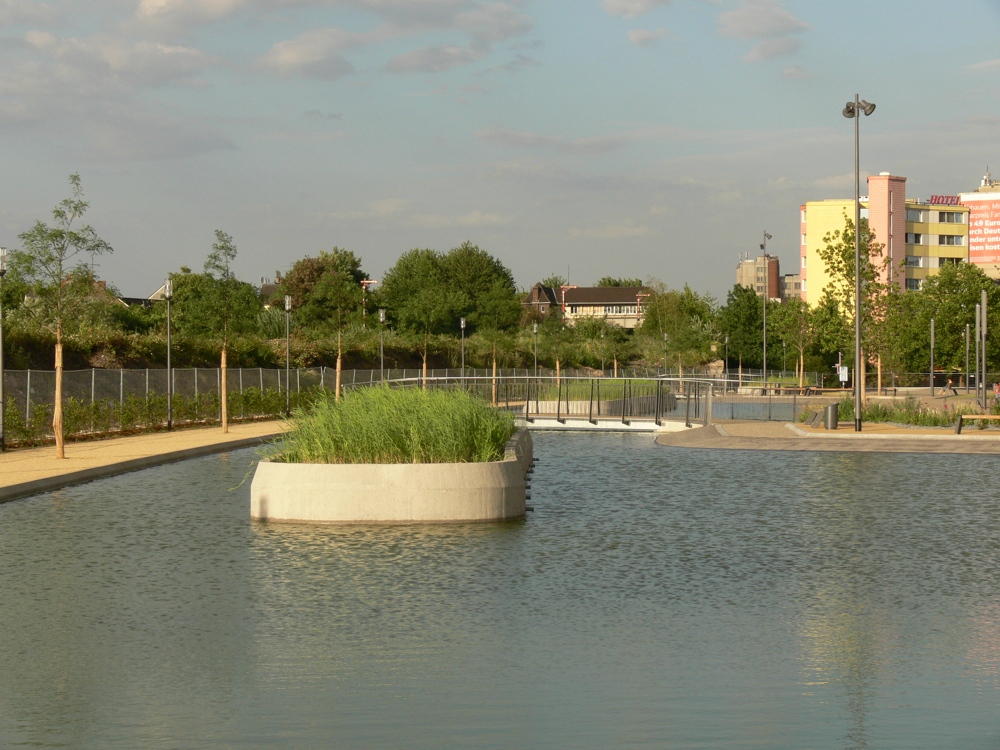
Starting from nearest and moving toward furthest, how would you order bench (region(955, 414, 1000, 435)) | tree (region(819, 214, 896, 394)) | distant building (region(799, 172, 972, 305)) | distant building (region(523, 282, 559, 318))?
bench (region(955, 414, 1000, 435)) → tree (region(819, 214, 896, 394)) → distant building (region(799, 172, 972, 305)) → distant building (region(523, 282, 559, 318))

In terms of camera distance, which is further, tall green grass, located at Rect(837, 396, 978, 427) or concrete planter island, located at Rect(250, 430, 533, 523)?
tall green grass, located at Rect(837, 396, 978, 427)

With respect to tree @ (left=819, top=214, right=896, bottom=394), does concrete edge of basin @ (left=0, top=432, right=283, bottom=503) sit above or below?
below

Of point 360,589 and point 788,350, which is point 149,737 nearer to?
point 360,589

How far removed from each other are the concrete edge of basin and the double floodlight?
59.1 feet

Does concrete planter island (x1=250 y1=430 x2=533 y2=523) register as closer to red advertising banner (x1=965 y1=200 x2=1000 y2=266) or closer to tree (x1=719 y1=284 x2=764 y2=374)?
tree (x1=719 y1=284 x2=764 y2=374)

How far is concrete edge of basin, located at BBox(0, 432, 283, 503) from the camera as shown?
18.2 m

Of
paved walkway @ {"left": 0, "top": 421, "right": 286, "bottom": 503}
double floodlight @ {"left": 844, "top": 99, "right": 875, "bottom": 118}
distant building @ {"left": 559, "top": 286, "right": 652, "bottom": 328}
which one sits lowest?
paved walkway @ {"left": 0, "top": 421, "right": 286, "bottom": 503}

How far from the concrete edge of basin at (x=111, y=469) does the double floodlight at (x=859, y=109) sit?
18022 mm

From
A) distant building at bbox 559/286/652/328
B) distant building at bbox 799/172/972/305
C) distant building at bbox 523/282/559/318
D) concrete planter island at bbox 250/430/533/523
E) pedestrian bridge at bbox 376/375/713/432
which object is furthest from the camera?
distant building at bbox 559/286/652/328

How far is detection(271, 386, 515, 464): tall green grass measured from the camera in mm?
15914

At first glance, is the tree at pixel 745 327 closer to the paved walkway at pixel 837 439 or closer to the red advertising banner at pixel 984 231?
the red advertising banner at pixel 984 231

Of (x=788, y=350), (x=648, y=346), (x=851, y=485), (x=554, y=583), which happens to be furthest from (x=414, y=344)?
(x=554, y=583)

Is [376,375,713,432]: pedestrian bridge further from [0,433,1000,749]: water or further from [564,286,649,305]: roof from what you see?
[564,286,649,305]: roof

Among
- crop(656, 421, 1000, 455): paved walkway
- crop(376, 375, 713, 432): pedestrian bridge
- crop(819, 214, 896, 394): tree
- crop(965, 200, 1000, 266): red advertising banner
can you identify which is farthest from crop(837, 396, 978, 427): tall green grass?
crop(965, 200, 1000, 266): red advertising banner
